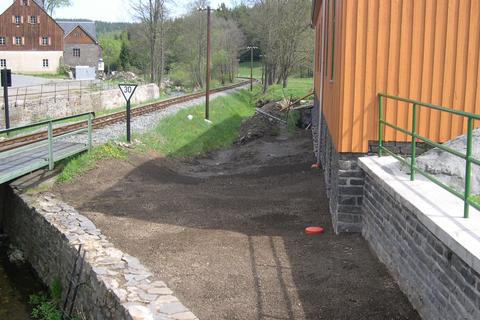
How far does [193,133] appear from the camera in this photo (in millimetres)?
24031

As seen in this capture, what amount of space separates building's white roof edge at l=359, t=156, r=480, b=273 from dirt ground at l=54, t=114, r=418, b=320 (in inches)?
41.7

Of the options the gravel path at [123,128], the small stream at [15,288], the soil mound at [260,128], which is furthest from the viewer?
the soil mound at [260,128]

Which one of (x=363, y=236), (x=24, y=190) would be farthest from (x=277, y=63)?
(x=363, y=236)

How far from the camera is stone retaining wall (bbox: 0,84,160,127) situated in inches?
922

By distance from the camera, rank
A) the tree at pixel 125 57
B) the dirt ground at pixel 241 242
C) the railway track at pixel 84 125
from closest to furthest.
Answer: the dirt ground at pixel 241 242 < the railway track at pixel 84 125 < the tree at pixel 125 57

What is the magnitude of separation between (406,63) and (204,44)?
54886mm

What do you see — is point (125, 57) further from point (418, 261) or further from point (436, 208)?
point (436, 208)

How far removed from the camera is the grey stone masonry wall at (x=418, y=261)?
4477mm

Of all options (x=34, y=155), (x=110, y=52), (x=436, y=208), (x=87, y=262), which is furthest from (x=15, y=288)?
(x=110, y=52)

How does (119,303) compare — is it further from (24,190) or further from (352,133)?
(24,190)

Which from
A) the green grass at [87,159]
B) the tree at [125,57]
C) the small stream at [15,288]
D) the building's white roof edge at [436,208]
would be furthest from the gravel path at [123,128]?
the tree at [125,57]

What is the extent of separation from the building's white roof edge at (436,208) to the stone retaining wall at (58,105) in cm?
1866

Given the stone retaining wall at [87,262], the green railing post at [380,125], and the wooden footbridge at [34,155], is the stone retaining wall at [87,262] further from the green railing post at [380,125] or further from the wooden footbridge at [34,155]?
the green railing post at [380,125]

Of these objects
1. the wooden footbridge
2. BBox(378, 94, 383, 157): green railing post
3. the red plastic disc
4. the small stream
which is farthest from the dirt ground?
the small stream
